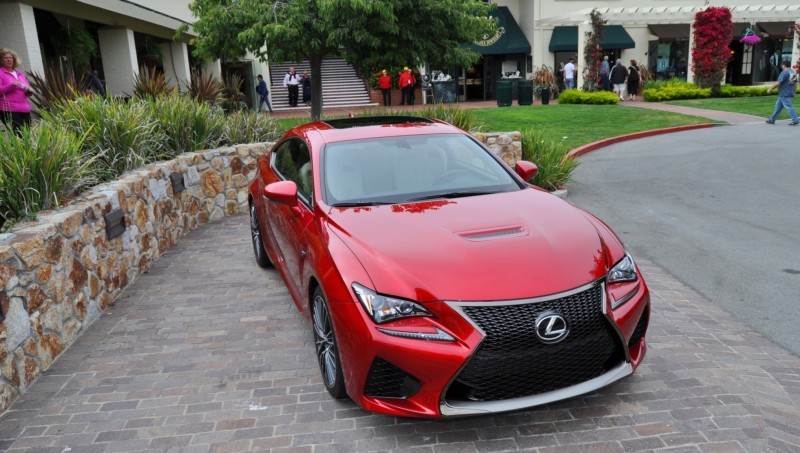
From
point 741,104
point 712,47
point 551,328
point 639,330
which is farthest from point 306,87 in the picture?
point 551,328

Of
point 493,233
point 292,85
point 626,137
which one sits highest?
point 292,85

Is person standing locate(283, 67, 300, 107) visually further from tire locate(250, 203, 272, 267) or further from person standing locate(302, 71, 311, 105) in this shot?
tire locate(250, 203, 272, 267)

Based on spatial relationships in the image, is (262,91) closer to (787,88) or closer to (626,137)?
(626,137)

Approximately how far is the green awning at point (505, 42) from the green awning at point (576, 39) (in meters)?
1.44

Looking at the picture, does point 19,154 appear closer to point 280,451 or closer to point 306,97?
point 280,451

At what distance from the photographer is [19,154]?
5.43 metres

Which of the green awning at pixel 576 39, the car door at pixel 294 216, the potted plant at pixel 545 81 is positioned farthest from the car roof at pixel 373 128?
the green awning at pixel 576 39

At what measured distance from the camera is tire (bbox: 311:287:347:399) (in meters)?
3.93

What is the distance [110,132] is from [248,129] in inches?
129

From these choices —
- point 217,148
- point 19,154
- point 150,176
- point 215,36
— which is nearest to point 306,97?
point 215,36

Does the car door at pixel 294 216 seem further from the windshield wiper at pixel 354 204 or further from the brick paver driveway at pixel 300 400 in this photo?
the brick paver driveway at pixel 300 400

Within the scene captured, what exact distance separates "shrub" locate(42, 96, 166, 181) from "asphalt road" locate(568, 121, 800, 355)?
5946 mm

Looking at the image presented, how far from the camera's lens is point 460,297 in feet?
11.1

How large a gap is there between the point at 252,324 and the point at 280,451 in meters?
1.99
